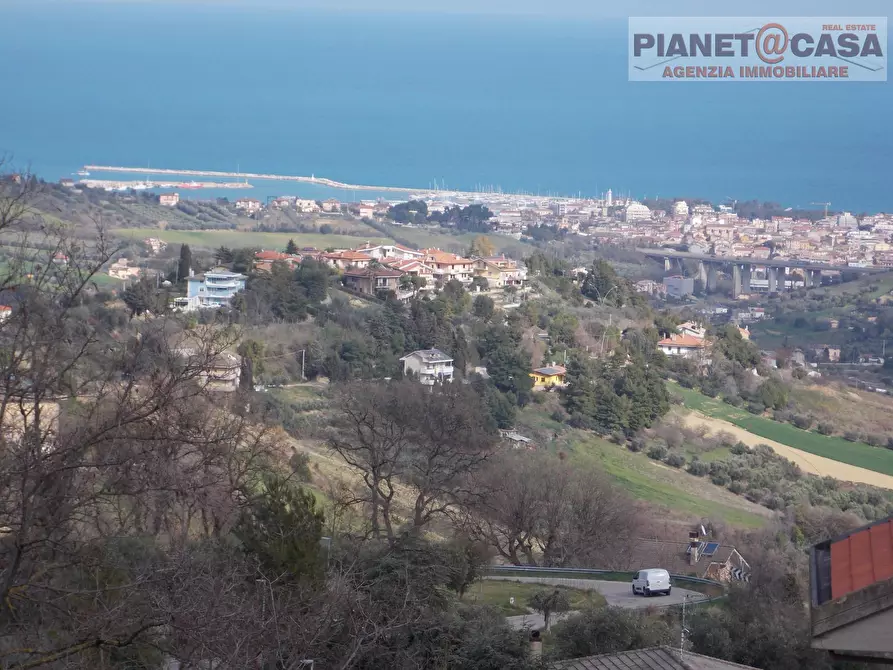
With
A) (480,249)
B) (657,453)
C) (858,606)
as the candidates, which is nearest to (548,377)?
(657,453)

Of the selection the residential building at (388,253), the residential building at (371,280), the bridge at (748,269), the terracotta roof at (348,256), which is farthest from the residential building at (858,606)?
the bridge at (748,269)

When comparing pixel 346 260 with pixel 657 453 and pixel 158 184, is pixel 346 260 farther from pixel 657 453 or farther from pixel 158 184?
pixel 158 184

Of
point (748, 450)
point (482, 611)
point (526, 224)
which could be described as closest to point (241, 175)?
point (526, 224)

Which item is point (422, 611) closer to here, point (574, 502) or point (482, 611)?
point (482, 611)

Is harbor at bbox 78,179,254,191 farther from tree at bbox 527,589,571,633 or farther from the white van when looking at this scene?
tree at bbox 527,589,571,633

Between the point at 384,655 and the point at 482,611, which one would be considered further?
the point at 482,611

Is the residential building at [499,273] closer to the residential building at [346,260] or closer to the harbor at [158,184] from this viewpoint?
the residential building at [346,260]
